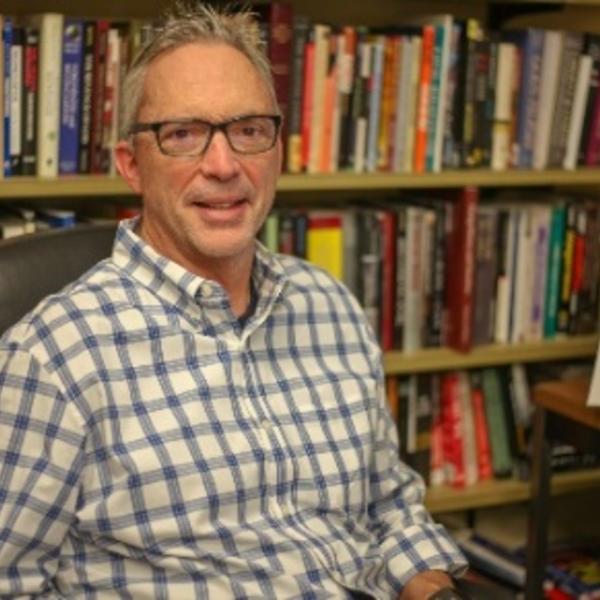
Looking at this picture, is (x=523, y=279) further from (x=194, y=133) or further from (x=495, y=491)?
(x=194, y=133)

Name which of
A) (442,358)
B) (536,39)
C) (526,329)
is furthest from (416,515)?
(536,39)

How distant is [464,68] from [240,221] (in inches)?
36.0

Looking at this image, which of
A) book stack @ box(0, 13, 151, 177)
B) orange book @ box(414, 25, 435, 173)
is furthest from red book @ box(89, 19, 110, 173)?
orange book @ box(414, 25, 435, 173)

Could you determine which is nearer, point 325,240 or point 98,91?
point 98,91

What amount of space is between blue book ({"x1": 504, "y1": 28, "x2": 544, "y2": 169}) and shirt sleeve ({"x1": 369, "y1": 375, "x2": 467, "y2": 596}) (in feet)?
2.85

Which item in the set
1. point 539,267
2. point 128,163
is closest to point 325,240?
point 539,267

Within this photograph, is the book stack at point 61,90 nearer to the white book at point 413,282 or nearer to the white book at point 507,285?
the white book at point 413,282

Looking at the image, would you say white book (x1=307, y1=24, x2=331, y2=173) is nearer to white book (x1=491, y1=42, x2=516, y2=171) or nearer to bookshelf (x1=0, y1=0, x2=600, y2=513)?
bookshelf (x1=0, y1=0, x2=600, y2=513)

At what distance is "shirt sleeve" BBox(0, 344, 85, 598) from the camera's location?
50.8 inches

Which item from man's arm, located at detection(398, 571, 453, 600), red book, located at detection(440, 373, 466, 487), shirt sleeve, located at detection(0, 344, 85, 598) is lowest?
red book, located at detection(440, 373, 466, 487)

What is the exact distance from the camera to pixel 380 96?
2141 millimetres

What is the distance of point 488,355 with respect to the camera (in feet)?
7.68

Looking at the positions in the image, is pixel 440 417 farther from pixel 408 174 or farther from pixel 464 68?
pixel 464 68

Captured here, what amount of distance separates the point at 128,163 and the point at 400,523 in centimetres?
61
